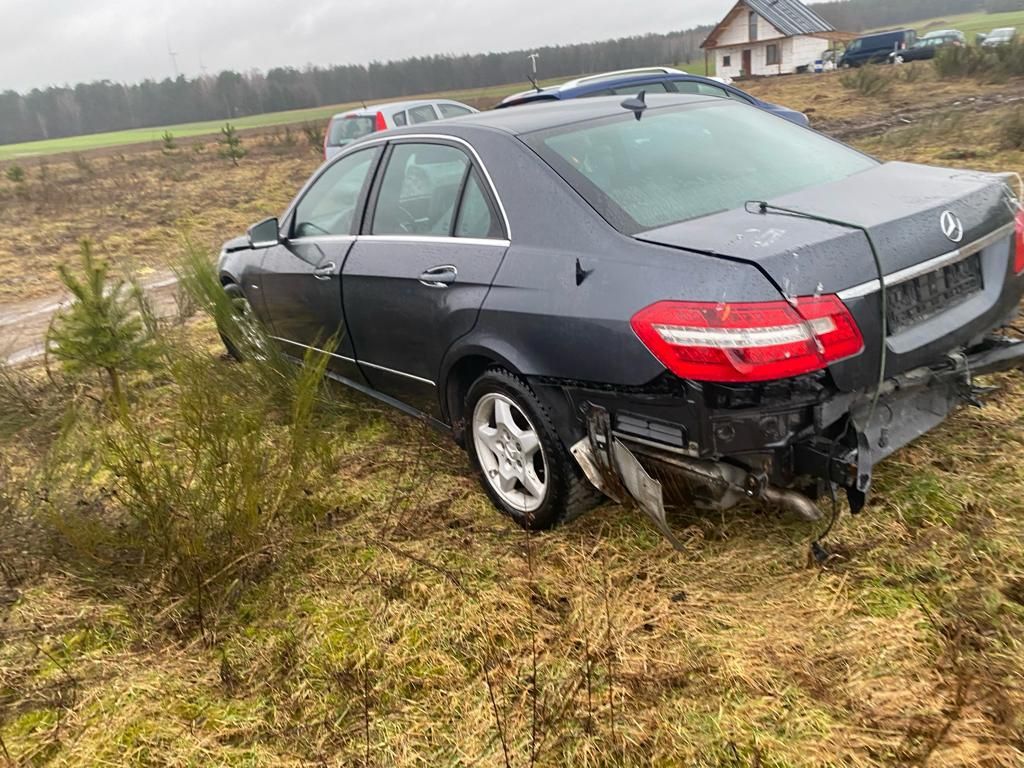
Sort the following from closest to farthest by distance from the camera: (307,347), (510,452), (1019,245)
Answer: (1019,245), (510,452), (307,347)

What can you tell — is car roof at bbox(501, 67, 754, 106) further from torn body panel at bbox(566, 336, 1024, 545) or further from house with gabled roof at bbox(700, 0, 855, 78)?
house with gabled roof at bbox(700, 0, 855, 78)

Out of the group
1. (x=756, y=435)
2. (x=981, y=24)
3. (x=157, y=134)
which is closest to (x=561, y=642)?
(x=756, y=435)

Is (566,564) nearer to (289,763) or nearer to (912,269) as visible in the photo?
(289,763)

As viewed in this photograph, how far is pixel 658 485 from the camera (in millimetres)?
2379

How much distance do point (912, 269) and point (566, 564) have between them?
154 centimetres

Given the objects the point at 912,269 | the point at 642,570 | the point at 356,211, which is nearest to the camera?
the point at 912,269

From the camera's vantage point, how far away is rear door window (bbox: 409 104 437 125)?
1266cm

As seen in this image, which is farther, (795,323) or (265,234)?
(265,234)

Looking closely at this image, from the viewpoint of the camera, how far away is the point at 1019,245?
9.06ft

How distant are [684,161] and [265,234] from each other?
2587 mm

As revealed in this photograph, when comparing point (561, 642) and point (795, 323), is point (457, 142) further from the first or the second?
point (561, 642)

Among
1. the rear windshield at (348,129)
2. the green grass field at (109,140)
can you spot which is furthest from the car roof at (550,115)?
the green grass field at (109,140)

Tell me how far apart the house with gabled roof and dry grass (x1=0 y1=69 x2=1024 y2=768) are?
48.9 metres

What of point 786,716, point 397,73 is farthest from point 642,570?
point 397,73
